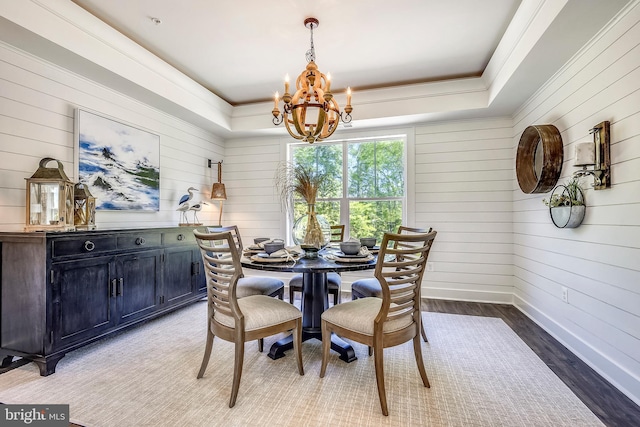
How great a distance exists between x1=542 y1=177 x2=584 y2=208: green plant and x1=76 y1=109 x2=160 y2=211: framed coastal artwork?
4.07 metres

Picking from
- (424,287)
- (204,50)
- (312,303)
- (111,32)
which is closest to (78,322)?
(312,303)

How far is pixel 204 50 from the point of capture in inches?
120

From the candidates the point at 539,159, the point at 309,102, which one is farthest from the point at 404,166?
the point at 309,102

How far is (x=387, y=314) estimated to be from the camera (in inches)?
69.6

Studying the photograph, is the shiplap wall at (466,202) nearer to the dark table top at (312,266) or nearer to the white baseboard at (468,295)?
the white baseboard at (468,295)

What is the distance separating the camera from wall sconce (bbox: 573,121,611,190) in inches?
81.0

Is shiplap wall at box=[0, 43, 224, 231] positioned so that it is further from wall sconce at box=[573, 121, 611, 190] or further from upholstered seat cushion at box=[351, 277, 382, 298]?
wall sconce at box=[573, 121, 611, 190]

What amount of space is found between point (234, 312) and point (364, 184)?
3063 millimetres

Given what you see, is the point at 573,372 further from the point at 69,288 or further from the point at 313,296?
the point at 69,288

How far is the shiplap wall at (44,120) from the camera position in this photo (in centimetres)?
232

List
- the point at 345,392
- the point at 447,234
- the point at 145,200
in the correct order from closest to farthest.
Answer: the point at 345,392 < the point at 145,200 < the point at 447,234

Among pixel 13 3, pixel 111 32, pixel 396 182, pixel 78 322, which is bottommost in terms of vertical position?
pixel 78 322

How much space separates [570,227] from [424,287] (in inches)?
78.3

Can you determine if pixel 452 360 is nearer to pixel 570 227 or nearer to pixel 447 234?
pixel 570 227
